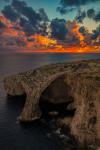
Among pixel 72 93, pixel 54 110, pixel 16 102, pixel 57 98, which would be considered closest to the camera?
pixel 72 93

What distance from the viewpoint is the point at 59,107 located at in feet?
309

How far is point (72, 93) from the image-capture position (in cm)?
8925

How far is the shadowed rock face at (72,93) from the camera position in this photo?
65.6 m

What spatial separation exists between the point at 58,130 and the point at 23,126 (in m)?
11.6

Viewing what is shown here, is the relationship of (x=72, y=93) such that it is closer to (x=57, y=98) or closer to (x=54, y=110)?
(x=54, y=110)

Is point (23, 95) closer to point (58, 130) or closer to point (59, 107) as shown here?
point (59, 107)

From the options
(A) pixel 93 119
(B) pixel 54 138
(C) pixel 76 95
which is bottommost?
(B) pixel 54 138

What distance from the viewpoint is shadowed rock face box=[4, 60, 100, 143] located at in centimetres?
6556

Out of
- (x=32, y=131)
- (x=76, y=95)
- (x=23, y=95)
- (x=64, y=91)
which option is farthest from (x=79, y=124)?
(x=23, y=95)

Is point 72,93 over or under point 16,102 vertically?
over

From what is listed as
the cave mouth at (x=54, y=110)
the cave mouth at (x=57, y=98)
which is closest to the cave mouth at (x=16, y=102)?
the cave mouth at (x=57, y=98)

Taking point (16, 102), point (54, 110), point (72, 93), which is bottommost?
point (54, 110)

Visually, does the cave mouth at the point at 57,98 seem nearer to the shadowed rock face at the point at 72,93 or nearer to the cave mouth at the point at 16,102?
the shadowed rock face at the point at 72,93

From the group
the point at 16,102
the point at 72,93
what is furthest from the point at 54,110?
the point at 16,102
